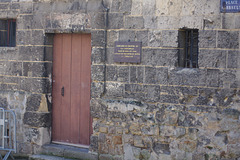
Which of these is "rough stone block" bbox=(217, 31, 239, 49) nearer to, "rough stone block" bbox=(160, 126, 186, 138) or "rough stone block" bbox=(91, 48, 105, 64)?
"rough stone block" bbox=(160, 126, 186, 138)

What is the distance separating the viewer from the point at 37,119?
20.6 ft

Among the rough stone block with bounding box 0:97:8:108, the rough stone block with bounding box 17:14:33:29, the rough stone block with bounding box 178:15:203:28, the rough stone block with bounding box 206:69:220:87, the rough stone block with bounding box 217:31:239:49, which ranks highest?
the rough stone block with bounding box 17:14:33:29

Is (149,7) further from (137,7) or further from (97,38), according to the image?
(97,38)

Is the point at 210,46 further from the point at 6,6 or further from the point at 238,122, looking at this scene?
the point at 6,6

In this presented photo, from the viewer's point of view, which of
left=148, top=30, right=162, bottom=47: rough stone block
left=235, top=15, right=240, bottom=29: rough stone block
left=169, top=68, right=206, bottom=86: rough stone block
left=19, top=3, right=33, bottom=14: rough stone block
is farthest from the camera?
left=19, top=3, right=33, bottom=14: rough stone block

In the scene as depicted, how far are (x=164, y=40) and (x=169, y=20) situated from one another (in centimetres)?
32

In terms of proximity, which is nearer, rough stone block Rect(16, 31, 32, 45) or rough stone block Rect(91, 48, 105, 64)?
rough stone block Rect(91, 48, 105, 64)

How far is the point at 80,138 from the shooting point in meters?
6.20

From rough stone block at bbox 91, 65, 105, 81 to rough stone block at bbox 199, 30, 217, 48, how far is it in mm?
1744

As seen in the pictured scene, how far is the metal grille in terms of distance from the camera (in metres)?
5.21

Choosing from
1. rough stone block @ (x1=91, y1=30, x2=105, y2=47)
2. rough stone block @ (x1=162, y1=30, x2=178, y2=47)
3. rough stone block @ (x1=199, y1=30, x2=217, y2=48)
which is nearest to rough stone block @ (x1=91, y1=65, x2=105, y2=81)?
rough stone block @ (x1=91, y1=30, x2=105, y2=47)

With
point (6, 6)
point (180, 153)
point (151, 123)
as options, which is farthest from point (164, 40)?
point (6, 6)

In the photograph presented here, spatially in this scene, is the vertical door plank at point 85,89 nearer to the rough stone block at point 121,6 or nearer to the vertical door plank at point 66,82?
the vertical door plank at point 66,82

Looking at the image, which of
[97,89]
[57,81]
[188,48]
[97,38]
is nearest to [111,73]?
[97,89]
